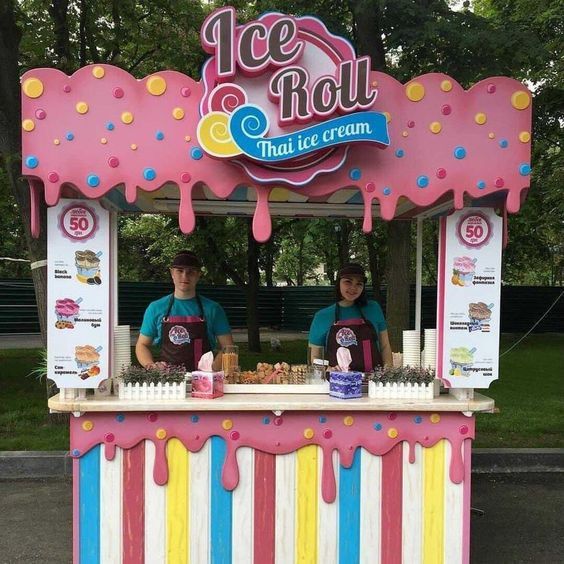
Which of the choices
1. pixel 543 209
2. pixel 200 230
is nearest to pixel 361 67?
pixel 200 230

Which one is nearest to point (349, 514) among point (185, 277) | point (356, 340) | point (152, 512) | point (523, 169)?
point (152, 512)

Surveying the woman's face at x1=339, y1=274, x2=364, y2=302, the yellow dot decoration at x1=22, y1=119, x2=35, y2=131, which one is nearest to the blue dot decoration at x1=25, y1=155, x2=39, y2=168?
the yellow dot decoration at x1=22, y1=119, x2=35, y2=131

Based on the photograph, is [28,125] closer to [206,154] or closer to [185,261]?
[206,154]

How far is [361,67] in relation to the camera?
2.92 meters

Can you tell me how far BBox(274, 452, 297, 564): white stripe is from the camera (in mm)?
3244

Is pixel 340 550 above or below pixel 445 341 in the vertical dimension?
below

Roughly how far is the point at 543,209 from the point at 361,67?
7.97m

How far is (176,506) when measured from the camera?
321 cm

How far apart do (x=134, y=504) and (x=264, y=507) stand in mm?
677

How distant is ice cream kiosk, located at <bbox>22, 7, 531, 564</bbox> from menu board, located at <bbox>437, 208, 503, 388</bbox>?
0.01 metres

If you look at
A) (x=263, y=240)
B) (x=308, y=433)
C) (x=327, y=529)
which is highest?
(x=263, y=240)

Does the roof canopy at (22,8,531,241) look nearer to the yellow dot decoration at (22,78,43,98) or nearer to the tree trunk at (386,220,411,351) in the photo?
the yellow dot decoration at (22,78,43,98)

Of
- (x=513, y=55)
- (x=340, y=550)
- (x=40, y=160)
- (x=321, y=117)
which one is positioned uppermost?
(x=513, y=55)

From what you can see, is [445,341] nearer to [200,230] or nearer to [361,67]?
[361,67]
